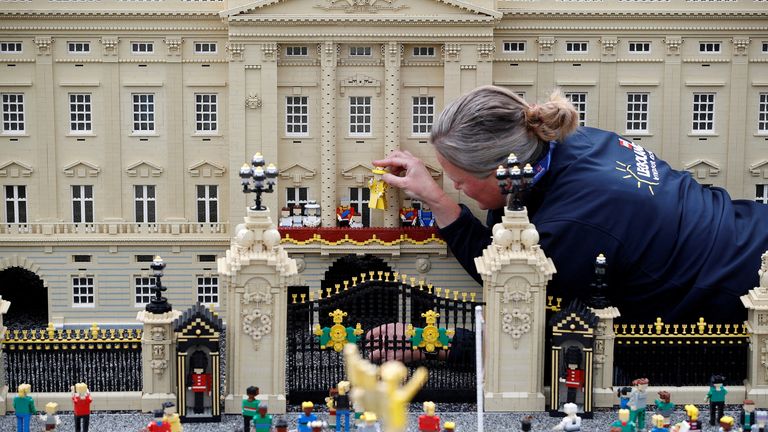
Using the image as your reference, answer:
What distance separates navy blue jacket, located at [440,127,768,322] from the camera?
35.2 m

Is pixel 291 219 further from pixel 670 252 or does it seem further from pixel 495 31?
pixel 670 252

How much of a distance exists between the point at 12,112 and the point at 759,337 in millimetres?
27510

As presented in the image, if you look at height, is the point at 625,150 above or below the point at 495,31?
below

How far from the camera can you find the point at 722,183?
49781 mm

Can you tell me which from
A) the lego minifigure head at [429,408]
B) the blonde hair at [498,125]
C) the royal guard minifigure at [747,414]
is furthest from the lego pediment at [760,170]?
the lego minifigure head at [429,408]

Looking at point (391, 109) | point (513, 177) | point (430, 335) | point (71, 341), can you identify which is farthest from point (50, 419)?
point (391, 109)

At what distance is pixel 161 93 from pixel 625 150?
1836 centimetres

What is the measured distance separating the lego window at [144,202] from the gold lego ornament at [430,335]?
18.5 meters

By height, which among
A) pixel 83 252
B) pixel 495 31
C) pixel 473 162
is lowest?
pixel 83 252

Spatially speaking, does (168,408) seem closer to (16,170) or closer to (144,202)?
(144,202)

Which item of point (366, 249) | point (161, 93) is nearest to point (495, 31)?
point (366, 249)

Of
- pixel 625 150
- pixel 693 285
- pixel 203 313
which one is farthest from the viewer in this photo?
pixel 625 150

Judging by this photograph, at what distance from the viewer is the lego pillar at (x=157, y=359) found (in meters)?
32.7

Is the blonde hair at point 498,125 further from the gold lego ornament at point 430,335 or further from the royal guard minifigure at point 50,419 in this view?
the royal guard minifigure at point 50,419
